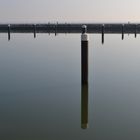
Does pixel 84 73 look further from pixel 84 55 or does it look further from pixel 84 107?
pixel 84 107

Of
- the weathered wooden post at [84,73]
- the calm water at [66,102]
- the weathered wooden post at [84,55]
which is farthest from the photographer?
the weathered wooden post at [84,55]

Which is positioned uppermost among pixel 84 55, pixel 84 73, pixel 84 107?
pixel 84 55

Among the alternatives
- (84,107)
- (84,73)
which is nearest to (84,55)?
(84,73)

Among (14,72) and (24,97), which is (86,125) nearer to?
(24,97)

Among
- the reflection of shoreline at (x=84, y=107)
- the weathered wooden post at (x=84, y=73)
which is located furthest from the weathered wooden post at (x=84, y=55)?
the reflection of shoreline at (x=84, y=107)

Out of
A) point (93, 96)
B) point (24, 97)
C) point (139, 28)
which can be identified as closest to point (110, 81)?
point (93, 96)

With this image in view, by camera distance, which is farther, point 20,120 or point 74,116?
point 74,116

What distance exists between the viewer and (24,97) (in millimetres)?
20719

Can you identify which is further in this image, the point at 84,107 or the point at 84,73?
the point at 84,73

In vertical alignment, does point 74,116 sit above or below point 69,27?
below

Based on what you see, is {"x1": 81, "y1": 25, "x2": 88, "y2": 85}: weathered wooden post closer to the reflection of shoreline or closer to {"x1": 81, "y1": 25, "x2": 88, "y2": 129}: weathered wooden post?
{"x1": 81, "y1": 25, "x2": 88, "y2": 129}: weathered wooden post

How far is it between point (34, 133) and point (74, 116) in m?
2.97

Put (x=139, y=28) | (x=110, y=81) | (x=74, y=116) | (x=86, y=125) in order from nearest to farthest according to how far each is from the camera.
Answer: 1. (x=86, y=125)
2. (x=74, y=116)
3. (x=110, y=81)
4. (x=139, y=28)

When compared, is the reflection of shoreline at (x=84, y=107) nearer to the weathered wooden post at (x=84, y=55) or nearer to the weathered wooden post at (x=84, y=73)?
the weathered wooden post at (x=84, y=73)
